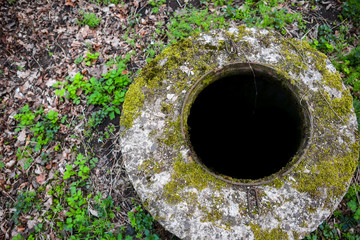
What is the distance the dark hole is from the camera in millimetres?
2436

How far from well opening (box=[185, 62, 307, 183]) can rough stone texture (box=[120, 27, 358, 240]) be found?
112 mm

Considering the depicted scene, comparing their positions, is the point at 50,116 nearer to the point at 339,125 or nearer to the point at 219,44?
the point at 219,44

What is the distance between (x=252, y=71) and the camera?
2.26 m

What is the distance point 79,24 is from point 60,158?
2.16m

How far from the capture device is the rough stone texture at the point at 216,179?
1830 mm

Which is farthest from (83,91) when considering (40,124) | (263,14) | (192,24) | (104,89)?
(263,14)

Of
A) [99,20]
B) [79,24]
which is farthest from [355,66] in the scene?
[79,24]

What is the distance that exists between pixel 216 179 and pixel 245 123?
160 cm

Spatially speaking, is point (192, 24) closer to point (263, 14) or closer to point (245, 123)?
point (263, 14)

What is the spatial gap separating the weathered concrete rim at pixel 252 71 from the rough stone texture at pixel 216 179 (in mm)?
31

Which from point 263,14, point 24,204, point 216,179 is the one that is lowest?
point 24,204

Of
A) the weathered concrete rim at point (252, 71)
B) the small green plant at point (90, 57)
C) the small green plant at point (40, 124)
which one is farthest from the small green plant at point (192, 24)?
the small green plant at point (40, 124)

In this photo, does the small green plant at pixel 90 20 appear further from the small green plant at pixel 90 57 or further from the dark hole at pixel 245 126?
the dark hole at pixel 245 126

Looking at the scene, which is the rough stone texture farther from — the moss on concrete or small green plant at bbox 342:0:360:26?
small green plant at bbox 342:0:360:26
